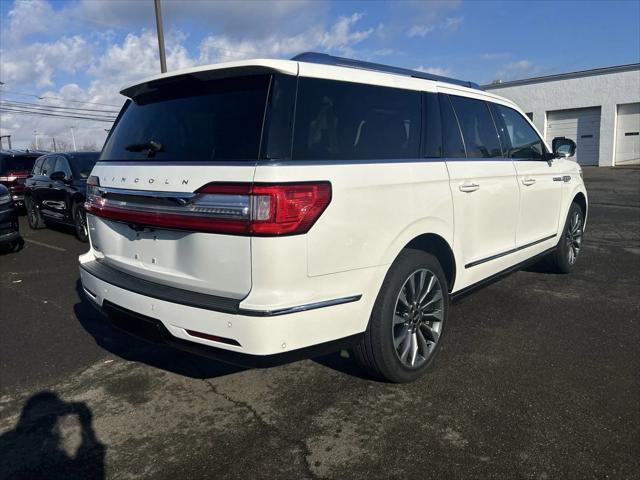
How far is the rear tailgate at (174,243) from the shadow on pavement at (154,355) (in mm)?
572

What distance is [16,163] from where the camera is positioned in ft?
41.1

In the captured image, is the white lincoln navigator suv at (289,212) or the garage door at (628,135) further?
the garage door at (628,135)

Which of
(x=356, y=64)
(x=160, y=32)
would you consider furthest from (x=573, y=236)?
(x=160, y=32)

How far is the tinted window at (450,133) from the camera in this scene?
357 cm

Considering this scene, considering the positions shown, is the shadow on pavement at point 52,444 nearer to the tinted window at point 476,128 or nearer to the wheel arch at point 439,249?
the wheel arch at point 439,249

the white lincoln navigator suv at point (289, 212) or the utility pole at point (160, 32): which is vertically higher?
the utility pole at point (160, 32)

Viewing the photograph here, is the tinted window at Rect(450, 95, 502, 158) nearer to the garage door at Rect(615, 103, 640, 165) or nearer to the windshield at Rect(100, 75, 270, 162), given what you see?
the windshield at Rect(100, 75, 270, 162)

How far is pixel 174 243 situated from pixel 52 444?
4.19 feet

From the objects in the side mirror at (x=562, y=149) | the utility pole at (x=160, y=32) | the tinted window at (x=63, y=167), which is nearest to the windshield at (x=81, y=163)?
the tinted window at (x=63, y=167)

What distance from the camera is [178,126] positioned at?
2.88 m

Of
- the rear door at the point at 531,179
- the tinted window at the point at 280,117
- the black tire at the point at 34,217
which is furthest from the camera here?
the black tire at the point at 34,217

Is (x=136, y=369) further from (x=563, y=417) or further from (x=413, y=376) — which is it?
(x=563, y=417)

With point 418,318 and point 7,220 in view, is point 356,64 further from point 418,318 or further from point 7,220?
point 7,220

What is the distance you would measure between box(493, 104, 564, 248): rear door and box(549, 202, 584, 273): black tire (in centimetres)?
41
